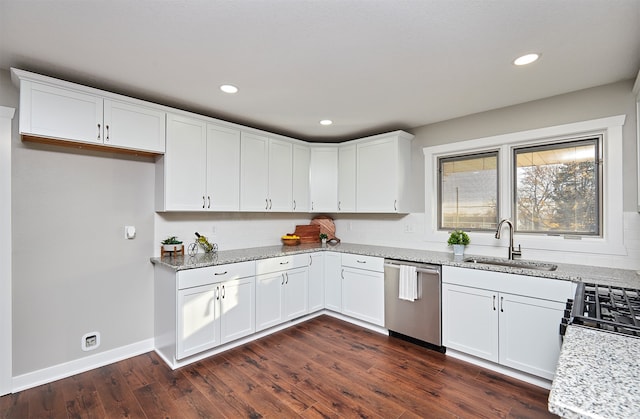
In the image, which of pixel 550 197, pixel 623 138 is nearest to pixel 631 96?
pixel 623 138

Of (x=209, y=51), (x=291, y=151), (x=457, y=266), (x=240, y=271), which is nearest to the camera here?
(x=209, y=51)

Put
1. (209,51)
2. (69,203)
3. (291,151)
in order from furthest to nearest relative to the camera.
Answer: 1. (291,151)
2. (69,203)
3. (209,51)

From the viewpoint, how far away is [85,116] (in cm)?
231

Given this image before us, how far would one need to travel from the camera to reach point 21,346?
228 centimetres

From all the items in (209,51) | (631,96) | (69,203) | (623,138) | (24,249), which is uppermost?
(209,51)

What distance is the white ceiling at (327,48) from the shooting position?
1583 millimetres

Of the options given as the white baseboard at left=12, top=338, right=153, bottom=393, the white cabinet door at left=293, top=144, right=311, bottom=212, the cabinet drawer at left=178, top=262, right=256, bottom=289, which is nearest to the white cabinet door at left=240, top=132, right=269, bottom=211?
the white cabinet door at left=293, top=144, right=311, bottom=212

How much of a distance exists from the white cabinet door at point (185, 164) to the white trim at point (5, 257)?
Answer: 3.39ft

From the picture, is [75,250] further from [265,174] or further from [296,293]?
[296,293]

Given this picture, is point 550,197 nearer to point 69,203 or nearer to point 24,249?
point 69,203

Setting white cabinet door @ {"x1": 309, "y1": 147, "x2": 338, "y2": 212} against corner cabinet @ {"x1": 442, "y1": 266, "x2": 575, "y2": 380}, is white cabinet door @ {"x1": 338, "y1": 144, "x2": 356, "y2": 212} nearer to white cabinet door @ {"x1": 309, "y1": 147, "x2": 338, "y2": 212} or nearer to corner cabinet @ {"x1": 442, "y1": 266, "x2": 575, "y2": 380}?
white cabinet door @ {"x1": 309, "y1": 147, "x2": 338, "y2": 212}

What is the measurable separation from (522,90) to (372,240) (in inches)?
92.4

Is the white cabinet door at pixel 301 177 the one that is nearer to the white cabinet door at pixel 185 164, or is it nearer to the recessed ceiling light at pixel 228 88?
the white cabinet door at pixel 185 164

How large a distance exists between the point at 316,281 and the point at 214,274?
1380mm
